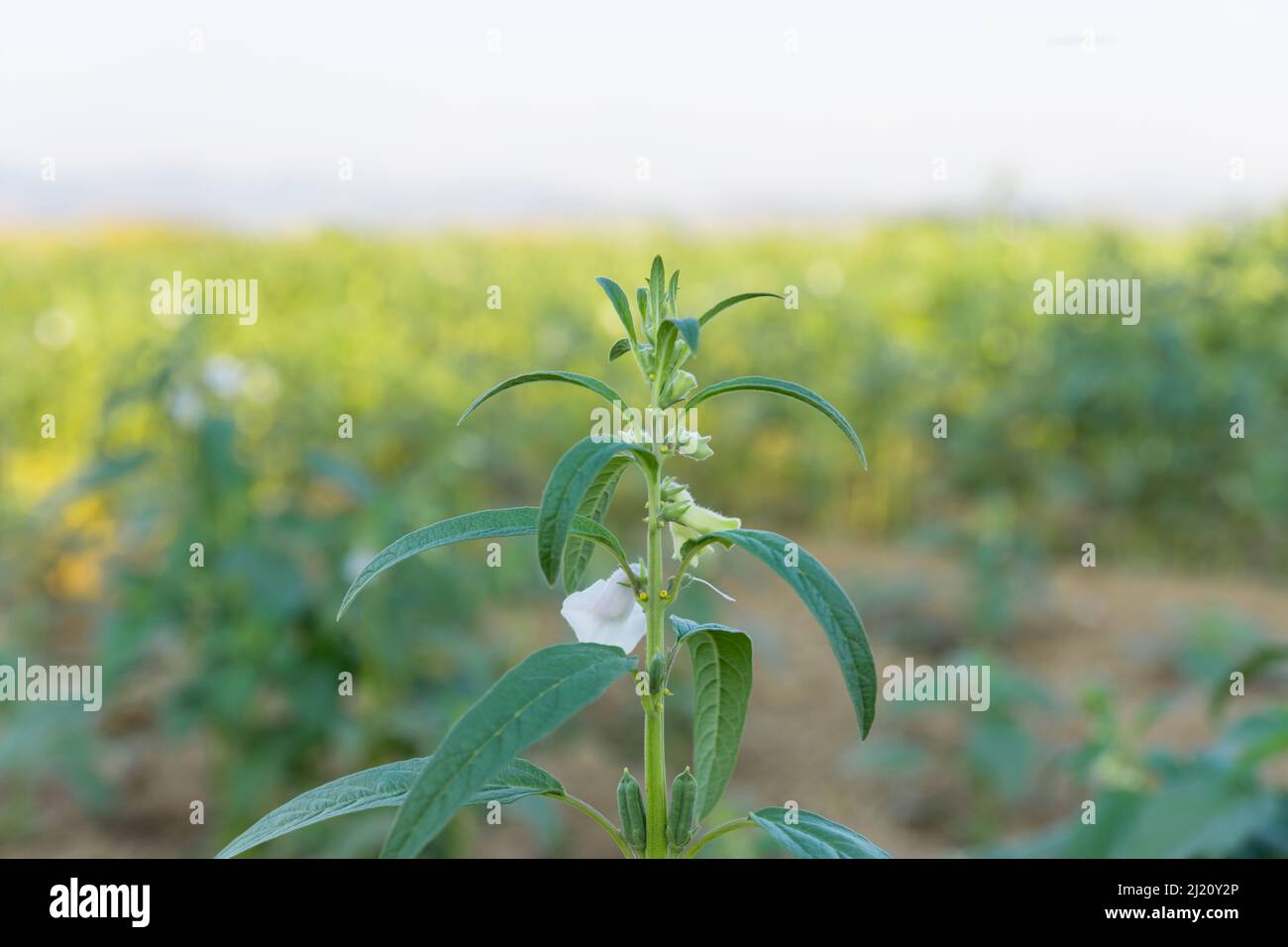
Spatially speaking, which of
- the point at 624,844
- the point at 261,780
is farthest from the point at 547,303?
the point at 624,844

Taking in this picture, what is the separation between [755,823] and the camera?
68 cm

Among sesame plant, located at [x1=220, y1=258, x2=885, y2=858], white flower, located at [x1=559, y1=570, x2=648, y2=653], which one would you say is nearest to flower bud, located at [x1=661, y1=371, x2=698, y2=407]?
sesame plant, located at [x1=220, y1=258, x2=885, y2=858]

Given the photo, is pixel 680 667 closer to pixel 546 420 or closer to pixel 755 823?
pixel 546 420

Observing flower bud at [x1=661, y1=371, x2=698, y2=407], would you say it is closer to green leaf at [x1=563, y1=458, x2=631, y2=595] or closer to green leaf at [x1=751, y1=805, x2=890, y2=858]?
green leaf at [x1=563, y1=458, x2=631, y2=595]

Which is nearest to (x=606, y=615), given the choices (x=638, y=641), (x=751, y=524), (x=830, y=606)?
(x=638, y=641)

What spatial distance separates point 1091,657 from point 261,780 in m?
2.34

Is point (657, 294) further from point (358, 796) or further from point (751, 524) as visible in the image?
point (751, 524)

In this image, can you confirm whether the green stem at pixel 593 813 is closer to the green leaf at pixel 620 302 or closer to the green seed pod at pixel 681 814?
the green seed pod at pixel 681 814

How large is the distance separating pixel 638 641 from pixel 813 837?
5.5 inches

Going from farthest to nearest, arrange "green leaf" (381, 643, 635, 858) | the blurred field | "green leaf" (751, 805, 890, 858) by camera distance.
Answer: the blurred field
"green leaf" (751, 805, 890, 858)
"green leaf" (381, 643, 635, 858)

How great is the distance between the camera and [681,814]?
2.29 ft

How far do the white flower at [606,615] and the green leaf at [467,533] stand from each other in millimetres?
26

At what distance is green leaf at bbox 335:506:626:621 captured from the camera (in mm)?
650

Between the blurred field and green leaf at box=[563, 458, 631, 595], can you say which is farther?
the blurred field
